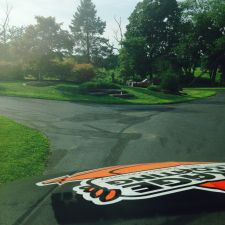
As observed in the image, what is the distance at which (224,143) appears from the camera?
1005 centimetres

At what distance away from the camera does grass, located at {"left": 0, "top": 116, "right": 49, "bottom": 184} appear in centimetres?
737

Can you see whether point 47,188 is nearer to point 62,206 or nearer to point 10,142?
point 62,206

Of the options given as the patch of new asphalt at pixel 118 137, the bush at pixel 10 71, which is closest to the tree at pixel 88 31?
the bush at pixel 10 71

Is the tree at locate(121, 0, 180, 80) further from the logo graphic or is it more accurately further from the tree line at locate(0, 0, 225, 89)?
the logo graphic

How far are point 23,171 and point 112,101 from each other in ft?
57.4

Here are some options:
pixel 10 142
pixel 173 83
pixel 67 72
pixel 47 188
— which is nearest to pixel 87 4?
pixel 67 72

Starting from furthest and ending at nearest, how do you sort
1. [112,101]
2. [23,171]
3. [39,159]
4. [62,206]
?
[112,101] → [39,159] → [23,171] → [62,206]

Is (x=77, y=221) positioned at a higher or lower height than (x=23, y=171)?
higher

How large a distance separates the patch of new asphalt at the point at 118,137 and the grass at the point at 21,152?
1.06 ft

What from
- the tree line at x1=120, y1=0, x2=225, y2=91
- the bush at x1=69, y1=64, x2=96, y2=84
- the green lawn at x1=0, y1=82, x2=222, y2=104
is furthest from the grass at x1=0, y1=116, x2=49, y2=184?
the tree line at x1=120, y1=0, x2=225, y2=91

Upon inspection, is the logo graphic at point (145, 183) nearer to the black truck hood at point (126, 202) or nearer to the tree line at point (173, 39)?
the black truck hood at point (126, 202)

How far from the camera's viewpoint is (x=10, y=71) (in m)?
43.1

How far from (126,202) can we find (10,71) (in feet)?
141

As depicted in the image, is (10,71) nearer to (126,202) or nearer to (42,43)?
(42,43)
